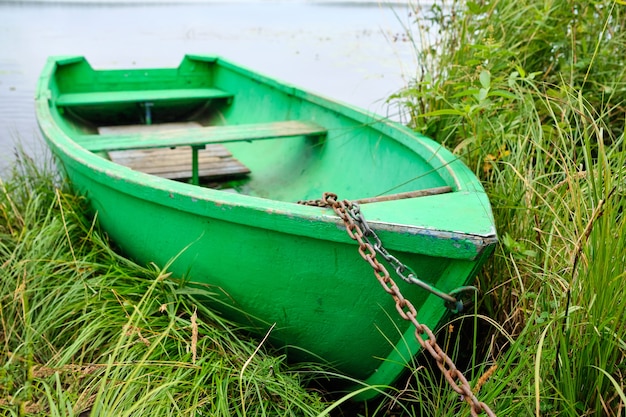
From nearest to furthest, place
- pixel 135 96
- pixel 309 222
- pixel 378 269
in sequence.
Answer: pixel 378 269, pixel 309 222, pixel 135 96

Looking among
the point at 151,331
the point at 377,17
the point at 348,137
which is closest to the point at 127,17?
the point at 377,17

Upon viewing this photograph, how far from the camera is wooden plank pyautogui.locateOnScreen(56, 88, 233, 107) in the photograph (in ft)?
13.9

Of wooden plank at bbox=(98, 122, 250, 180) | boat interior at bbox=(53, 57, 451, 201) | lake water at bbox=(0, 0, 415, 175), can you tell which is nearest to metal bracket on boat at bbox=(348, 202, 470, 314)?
boat interior at bbox=(53, 57, 451, 201)

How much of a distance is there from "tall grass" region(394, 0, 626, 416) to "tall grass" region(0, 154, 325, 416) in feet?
2.35

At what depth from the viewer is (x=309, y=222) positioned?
5.51 ft

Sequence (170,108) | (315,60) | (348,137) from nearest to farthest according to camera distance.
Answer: (348,137), (170,108), (315,60)

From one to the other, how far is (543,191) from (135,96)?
337 cm

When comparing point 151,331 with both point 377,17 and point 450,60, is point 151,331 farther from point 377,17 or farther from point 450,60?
point 377,17

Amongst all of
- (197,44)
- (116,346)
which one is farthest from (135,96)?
(197,44)

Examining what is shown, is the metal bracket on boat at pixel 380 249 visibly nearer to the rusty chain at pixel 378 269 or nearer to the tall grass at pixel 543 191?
the rusty chain at pixel 378 269

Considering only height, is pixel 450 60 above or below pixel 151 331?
above

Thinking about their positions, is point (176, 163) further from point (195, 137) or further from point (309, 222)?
point (309, 222)

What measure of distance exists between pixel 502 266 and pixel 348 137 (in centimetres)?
127

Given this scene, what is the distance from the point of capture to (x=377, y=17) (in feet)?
56.0
